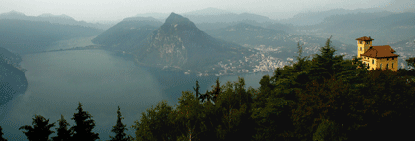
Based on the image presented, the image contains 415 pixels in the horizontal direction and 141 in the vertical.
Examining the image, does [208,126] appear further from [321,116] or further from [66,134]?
[66,134]

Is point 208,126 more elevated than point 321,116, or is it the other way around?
point 321,116

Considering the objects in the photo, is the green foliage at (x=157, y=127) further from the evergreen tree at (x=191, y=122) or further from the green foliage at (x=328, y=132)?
the green foliage at (x=328, y=132)

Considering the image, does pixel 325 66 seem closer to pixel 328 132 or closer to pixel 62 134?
pixel 328 132

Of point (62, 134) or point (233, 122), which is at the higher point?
point (233, 122)

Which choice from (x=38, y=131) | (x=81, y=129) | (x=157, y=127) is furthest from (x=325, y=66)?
(x=38, y=131)

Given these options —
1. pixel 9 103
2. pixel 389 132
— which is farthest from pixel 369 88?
pixel 9 103

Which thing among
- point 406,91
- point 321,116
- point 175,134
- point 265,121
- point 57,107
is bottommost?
point 57,107

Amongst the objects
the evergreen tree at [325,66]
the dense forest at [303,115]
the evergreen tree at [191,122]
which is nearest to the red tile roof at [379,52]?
the dense forest at [303,115]

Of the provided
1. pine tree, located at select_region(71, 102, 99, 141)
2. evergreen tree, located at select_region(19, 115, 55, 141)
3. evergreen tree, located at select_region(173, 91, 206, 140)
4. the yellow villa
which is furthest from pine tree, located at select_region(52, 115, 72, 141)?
the yellow villa
